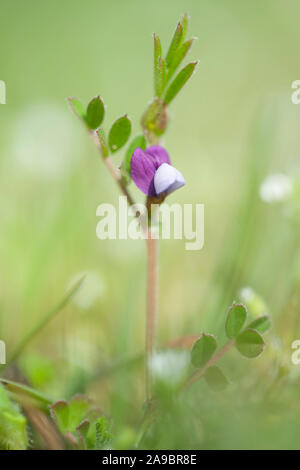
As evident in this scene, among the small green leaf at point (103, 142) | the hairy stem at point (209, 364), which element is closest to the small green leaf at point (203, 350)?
the hairy stem at point (209, 364)

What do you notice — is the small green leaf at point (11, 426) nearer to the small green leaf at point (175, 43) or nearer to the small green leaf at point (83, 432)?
the small green leaf at point (83, 432)

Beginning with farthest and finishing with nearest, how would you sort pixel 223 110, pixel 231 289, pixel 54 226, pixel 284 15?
pixel 284 15, pixel 223 110, pixel 54 226, pixel 231 289

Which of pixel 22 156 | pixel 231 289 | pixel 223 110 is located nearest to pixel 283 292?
pixel 231 289

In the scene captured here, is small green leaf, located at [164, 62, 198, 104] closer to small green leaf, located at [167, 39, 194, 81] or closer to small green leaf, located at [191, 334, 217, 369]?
small green leaf, located at [167, 39, 194, 81]

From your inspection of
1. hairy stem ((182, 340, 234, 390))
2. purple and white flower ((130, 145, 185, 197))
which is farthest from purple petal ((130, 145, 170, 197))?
hairy stem ((182, 340, 234, 390))

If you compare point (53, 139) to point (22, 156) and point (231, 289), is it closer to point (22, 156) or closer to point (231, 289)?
point (22, 156)
